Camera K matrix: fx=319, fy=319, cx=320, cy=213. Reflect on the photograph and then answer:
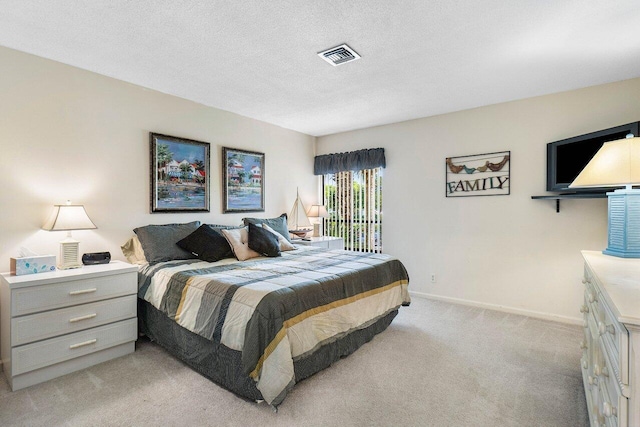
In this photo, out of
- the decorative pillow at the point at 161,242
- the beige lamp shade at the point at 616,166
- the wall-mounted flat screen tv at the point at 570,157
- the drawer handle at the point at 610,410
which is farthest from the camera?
the decorative pillow at the point at 161,242

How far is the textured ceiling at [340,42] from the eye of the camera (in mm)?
1971

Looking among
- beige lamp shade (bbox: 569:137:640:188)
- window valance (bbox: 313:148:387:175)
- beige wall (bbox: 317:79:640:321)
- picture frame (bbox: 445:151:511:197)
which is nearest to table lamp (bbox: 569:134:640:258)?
beige lamp shade (bbox: 569:137:640:188)

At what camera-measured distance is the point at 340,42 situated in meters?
2.35

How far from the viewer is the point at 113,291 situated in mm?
2533

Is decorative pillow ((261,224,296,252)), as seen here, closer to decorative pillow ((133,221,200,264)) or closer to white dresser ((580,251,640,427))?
decorative pillow ((133,221,200,264))

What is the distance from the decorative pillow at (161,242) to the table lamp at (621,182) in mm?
3258

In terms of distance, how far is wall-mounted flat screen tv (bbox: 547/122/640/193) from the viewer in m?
2.81

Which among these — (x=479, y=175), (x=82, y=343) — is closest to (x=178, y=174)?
(x=82, y=343)

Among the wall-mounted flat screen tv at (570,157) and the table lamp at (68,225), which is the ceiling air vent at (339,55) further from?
the table lamp at (68,225)

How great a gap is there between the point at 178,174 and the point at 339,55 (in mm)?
2173

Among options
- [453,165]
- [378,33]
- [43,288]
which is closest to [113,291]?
[43,288]

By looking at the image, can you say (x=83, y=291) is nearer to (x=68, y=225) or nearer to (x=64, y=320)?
(x=64, y=320)

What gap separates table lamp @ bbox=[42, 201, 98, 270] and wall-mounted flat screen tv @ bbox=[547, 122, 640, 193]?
4316mm

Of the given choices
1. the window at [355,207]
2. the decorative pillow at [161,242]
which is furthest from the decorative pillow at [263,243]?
the window at [355,207]
